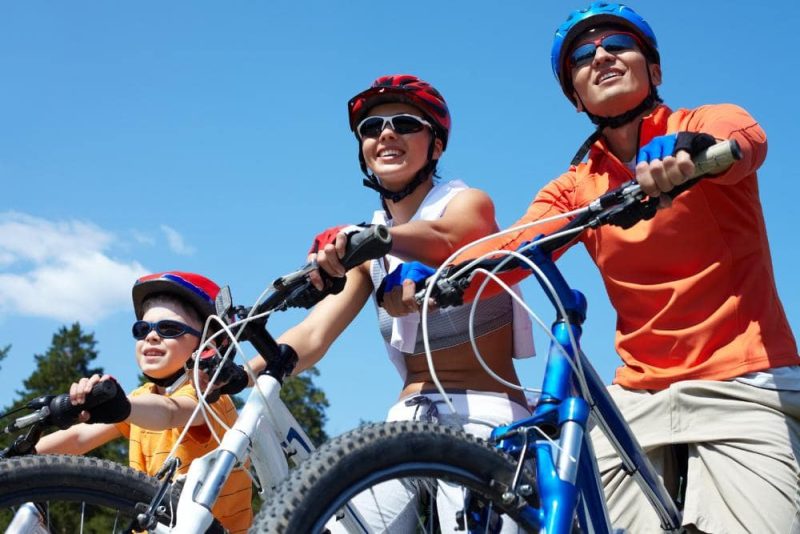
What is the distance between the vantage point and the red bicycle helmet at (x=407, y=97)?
14.3 feet

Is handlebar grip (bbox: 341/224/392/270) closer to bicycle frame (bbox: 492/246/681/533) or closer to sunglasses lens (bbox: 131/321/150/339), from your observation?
bicycle frame (bbox: 492/246/681/533)

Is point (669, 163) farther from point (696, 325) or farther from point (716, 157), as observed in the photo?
point (696, 325)

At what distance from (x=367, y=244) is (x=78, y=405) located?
1.42 meters

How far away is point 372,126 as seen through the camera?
4.35 metres

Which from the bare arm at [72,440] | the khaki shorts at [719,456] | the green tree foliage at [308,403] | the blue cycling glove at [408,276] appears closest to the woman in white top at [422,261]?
the blue cycling glove at [408,276]

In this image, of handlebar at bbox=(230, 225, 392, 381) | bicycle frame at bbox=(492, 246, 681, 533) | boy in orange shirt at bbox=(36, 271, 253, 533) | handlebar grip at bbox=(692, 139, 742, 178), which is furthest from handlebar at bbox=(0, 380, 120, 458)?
handlebar grip at bbox=(692, 139, 742, 178)

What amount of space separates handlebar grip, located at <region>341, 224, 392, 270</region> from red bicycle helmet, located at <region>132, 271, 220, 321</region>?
2.00m

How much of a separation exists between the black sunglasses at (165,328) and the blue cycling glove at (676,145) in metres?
2.64

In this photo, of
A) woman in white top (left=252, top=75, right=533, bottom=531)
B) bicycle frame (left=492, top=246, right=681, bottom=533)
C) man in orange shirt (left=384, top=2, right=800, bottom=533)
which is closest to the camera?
bicycle frame (left=492, top=246, right=681, bottom=533)

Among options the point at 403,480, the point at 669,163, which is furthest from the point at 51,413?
the point at 669,163

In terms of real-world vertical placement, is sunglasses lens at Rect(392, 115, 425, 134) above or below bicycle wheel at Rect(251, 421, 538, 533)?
above

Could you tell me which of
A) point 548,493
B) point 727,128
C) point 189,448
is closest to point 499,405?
point 548,493

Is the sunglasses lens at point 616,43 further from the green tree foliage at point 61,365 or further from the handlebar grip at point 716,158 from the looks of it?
the green tree foliage at point 61,365

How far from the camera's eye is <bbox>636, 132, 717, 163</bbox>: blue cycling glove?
107 inches
